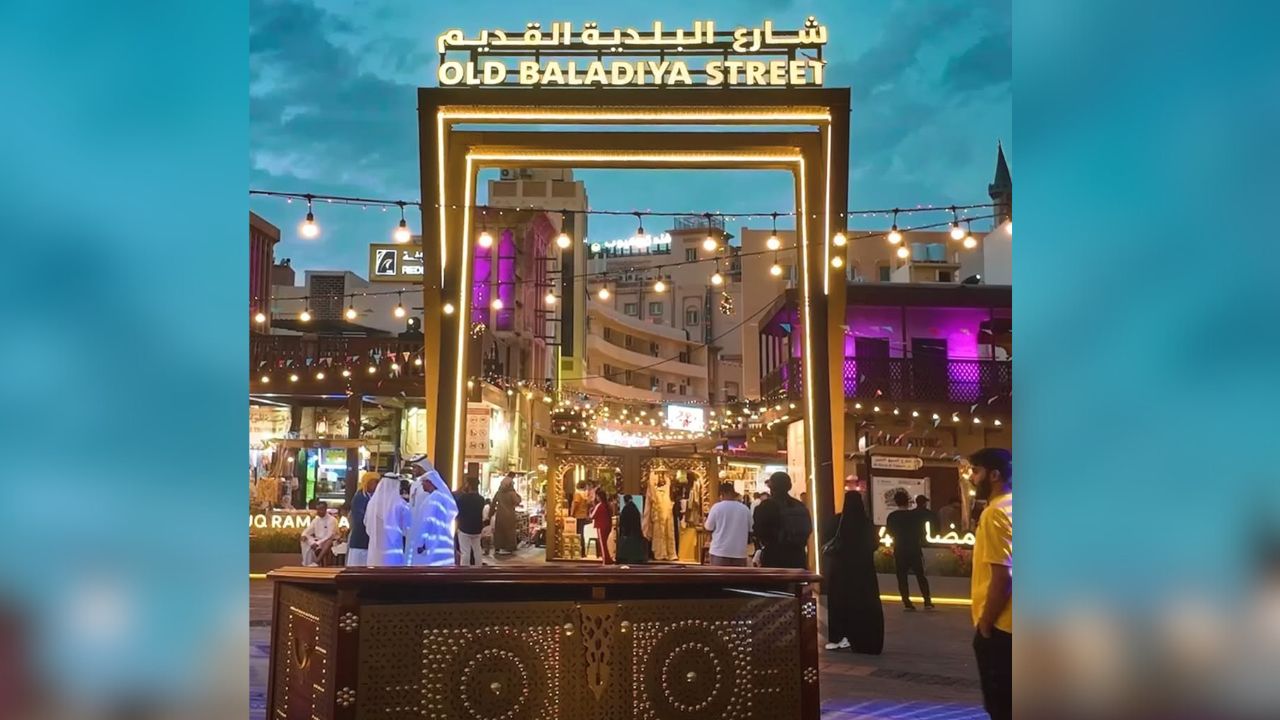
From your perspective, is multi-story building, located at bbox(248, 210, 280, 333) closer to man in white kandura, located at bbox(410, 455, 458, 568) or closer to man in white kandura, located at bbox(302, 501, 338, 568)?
man in white kandura, located at bbox(302, 501, 338, 568)

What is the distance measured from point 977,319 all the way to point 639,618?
83.1 ft

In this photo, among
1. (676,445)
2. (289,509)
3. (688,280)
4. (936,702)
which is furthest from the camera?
(688,280)

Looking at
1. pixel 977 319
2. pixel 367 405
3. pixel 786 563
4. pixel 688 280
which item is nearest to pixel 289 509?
pixel 367 405

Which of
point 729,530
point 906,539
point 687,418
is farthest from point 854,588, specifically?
point 687,418

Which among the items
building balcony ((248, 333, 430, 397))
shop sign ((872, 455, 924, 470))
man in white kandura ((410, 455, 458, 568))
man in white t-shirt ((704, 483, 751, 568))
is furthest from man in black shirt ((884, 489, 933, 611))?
building balcony ((248, 333, 430, 397))

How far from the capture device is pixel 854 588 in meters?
10.5

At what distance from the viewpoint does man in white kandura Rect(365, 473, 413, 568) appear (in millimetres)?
10133

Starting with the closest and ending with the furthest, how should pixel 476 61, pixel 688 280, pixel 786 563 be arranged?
pixel 786 563
pixel 476 61
pixel 688 280

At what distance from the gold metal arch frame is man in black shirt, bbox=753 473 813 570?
3.72 m

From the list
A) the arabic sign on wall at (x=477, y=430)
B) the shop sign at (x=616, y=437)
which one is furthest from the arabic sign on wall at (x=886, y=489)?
the shop sign at (x=616, y=437)

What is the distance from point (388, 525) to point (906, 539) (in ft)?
23.4

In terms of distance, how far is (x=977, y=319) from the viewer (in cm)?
2812

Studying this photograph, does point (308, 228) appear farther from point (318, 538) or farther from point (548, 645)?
point (548, 645)
